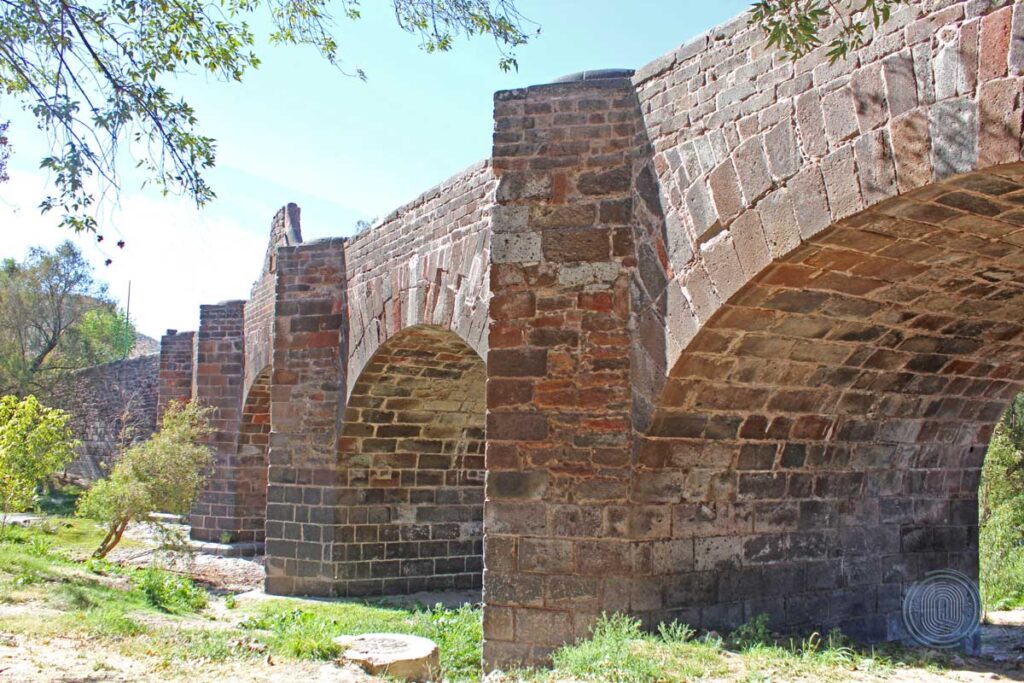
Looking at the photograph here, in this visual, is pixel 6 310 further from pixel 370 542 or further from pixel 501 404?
pixel 501 404

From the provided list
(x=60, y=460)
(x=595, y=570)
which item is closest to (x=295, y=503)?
(x=60, y=460)

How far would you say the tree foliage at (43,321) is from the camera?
26281 mm

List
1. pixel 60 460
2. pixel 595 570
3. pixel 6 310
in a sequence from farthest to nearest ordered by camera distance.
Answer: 1. pixel 6 310
2. pixel 60 460
3. pixel 595 570

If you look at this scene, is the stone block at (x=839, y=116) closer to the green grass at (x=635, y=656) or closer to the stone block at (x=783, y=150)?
the stone block at (x=783, y=150)

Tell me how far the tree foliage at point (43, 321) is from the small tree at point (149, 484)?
12817mm

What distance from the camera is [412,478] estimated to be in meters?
12.1

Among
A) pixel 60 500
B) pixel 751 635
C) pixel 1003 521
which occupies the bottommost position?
pixel 60 500

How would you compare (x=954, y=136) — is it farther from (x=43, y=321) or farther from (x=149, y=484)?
(x=43, y=321)

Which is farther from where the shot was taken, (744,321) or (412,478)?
(412,478)

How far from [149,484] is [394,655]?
28.2 ft

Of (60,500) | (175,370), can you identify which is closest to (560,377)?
(175,370)

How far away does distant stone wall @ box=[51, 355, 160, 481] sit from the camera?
2516 cm

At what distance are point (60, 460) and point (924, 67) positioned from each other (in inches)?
464

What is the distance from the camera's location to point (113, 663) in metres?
6.51
